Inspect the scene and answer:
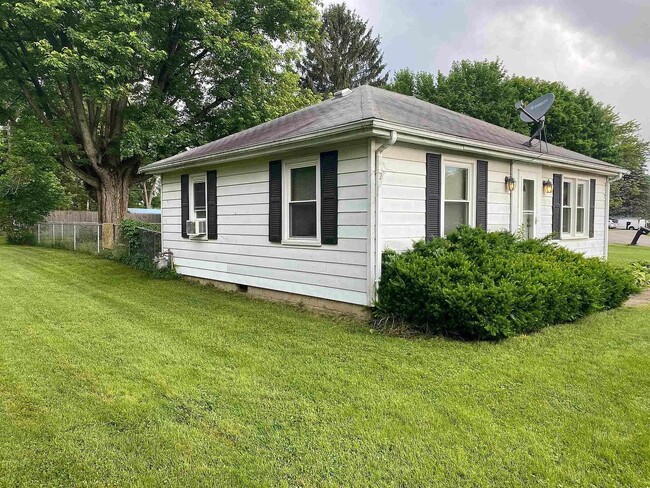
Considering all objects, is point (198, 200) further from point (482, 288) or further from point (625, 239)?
point (625, 239)

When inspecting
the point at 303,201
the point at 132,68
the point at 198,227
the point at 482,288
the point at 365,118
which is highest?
the point at 132,68

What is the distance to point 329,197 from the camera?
594 centimetres

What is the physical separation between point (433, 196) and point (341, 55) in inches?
1031

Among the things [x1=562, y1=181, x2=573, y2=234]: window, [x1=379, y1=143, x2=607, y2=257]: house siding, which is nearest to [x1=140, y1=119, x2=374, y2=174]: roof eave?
[x1=379, y1=143, x2=607, y2=257]: house siding

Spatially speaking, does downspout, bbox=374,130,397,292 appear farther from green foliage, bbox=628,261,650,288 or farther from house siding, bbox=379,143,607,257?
green foliage, bbox=628,261,650,288

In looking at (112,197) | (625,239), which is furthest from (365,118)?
(625,239)

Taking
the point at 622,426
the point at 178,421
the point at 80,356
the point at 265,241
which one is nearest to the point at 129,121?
the point at 265,241

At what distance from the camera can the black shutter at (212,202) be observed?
26.9ft

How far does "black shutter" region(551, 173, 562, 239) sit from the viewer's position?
8.40 meters

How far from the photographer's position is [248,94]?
47.6 ft

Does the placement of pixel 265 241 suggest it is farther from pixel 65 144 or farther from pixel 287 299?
pixel 65 144

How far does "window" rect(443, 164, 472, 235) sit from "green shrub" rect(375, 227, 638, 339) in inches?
19.3

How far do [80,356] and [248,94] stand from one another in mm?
12058

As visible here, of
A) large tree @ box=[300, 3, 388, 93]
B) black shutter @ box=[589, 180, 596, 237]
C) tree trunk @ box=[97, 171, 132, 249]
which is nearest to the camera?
black shutter @ box=[589, 180, 596, 237]
